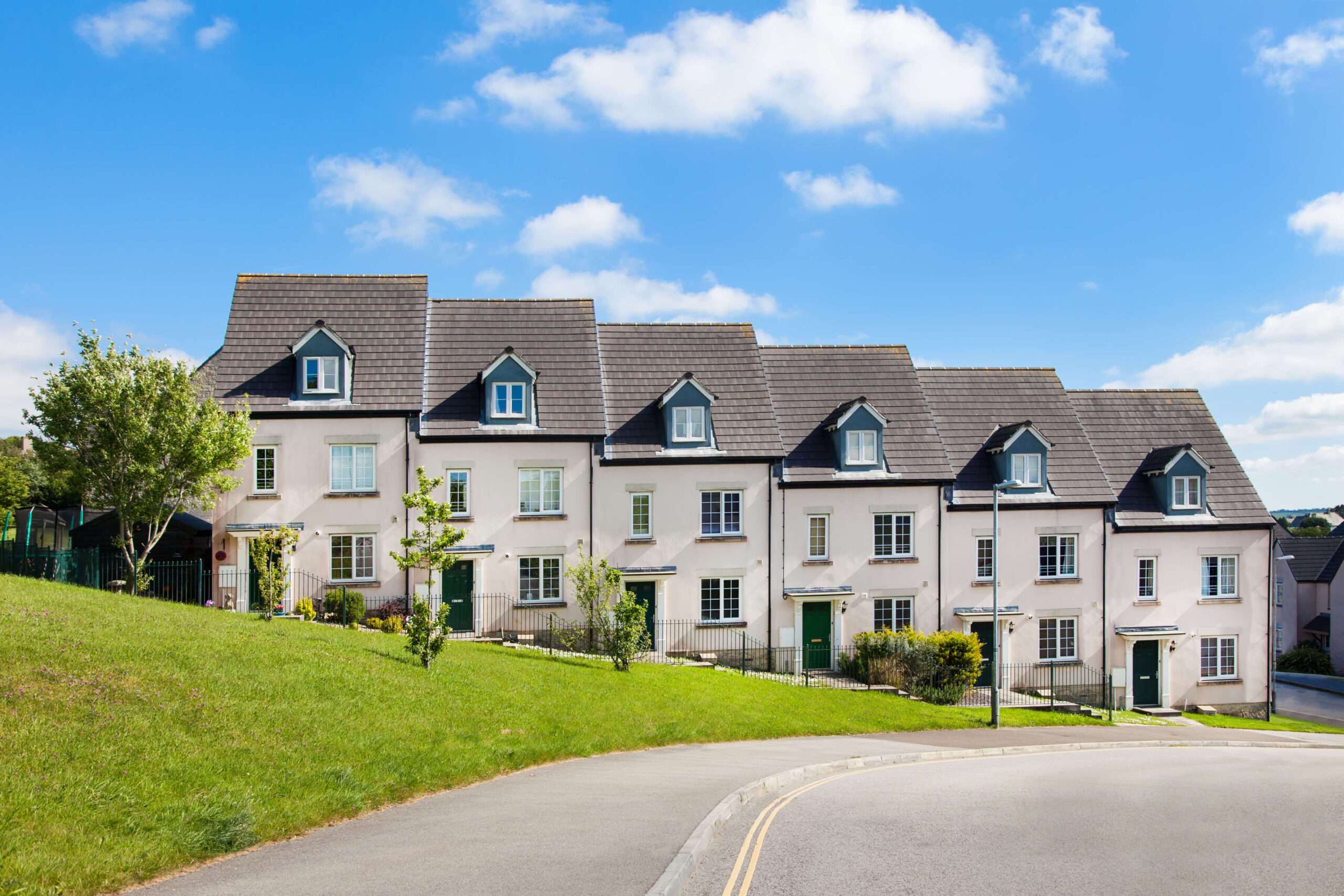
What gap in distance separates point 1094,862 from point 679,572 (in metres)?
22.6

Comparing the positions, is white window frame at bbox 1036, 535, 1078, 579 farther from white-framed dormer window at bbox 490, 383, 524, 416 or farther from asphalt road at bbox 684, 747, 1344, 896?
white-framed dormer window at bbox 490, 383, 524, 416

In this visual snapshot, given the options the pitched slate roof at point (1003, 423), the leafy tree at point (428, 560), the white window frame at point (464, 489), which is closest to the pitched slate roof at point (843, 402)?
the pitched slate roof at point (1003, 423)

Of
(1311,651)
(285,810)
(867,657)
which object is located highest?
(285,810)

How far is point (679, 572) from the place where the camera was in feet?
105

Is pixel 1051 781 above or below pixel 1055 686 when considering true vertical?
above

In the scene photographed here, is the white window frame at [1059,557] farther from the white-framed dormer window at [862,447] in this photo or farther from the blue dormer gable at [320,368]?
the blue dormer gable at [320,368]

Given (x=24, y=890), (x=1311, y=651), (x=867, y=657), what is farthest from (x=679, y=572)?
(x=1311, y=651)

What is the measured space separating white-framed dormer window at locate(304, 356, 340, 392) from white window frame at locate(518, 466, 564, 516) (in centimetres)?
727

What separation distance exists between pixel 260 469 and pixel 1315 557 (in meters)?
70.5

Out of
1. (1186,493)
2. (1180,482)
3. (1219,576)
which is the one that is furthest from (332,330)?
(1219,576)

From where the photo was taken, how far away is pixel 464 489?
3089 centimetres

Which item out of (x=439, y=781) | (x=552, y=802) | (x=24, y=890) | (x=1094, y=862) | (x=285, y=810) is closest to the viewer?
(x=24, y=890)

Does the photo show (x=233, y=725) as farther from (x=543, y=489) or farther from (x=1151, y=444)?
(x=1151, y=444)

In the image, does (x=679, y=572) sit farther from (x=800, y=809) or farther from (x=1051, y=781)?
(x=800, y=809)
